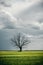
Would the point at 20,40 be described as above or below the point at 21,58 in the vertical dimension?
above

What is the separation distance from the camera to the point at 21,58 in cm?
284

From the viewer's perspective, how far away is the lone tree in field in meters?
2.85

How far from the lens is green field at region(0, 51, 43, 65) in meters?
2.80

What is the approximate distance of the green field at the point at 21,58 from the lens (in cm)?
280

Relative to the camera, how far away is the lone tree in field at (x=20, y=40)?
285 cm

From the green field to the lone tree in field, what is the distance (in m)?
0.14

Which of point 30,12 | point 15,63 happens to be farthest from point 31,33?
point 15,63

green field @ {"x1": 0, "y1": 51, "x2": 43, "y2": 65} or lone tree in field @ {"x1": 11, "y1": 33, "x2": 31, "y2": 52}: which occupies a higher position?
lone tree in field @ {"x1": 11, "y1": 33, "x2": 31, "y2": 52}

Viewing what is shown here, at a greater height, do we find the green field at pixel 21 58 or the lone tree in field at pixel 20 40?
the lone tree in field at pixel 20 40

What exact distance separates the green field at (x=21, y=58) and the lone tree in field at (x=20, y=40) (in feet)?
0.44

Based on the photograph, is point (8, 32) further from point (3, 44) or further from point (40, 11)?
point (40, 11)

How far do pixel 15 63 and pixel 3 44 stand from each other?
377 mm

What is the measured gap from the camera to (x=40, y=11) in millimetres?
2895

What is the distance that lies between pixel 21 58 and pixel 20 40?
0.99 ft
